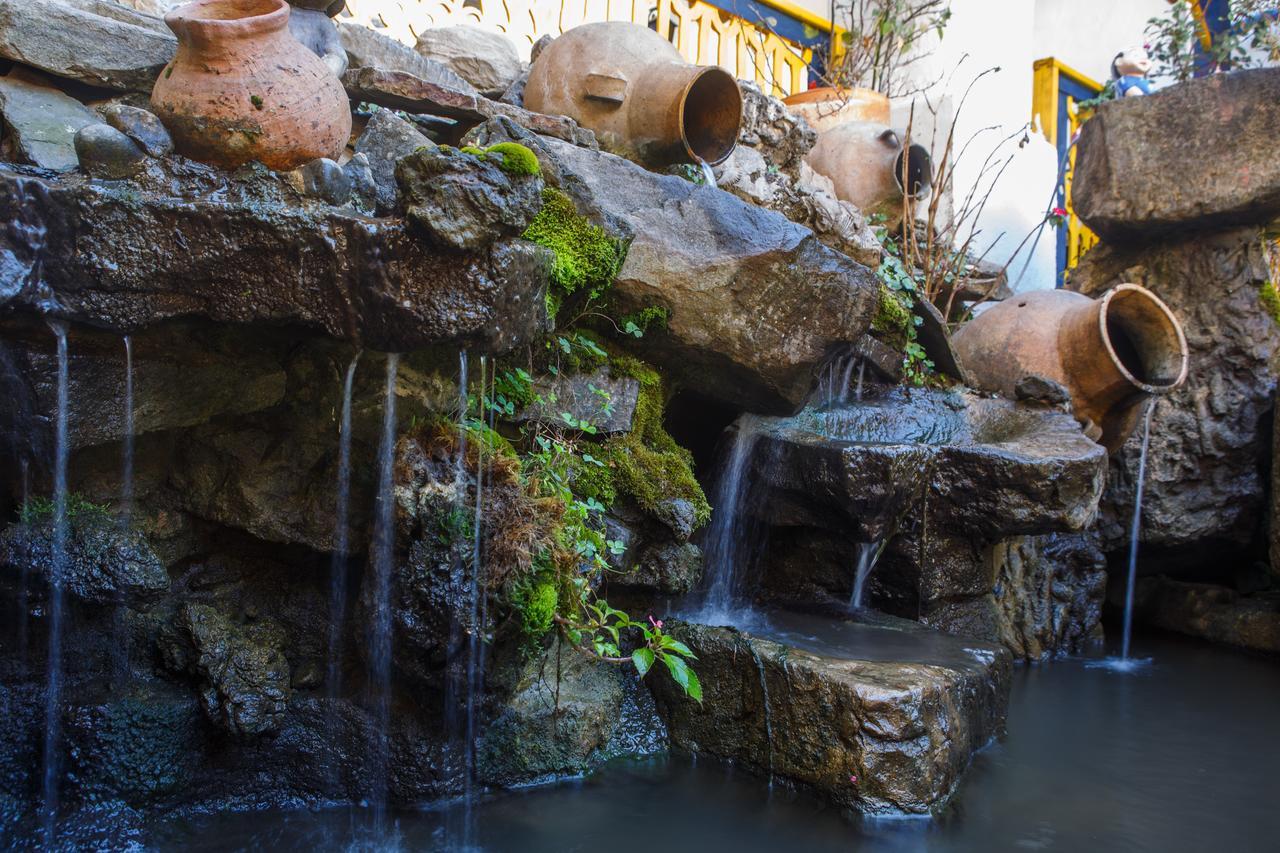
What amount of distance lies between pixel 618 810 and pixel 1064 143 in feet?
31.5

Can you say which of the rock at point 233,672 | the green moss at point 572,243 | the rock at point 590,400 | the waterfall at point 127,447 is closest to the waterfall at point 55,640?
the waterfall at point 127,447

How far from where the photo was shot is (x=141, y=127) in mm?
2996

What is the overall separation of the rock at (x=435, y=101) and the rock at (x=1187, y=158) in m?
4.19

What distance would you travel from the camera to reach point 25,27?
3.91 meters

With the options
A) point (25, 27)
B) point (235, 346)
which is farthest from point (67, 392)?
point (25, 27)

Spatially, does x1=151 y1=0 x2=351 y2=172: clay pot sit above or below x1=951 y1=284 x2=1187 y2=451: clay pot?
above

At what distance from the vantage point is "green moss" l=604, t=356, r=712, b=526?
395 cm

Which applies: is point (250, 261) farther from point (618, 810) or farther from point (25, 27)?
point (618, 810)

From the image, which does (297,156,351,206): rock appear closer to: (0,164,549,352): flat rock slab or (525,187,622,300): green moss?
(0,164,549,352): flat rock slab

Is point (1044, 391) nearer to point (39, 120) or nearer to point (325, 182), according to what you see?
point (325, 182)

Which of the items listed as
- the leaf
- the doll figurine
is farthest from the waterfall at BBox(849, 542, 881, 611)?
the doll figurine

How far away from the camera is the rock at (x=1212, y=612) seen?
20.3 feet

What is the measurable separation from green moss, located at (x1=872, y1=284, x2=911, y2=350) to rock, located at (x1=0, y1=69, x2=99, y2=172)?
4179 millimetres

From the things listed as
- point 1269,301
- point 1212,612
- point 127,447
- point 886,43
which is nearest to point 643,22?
point 886,43
